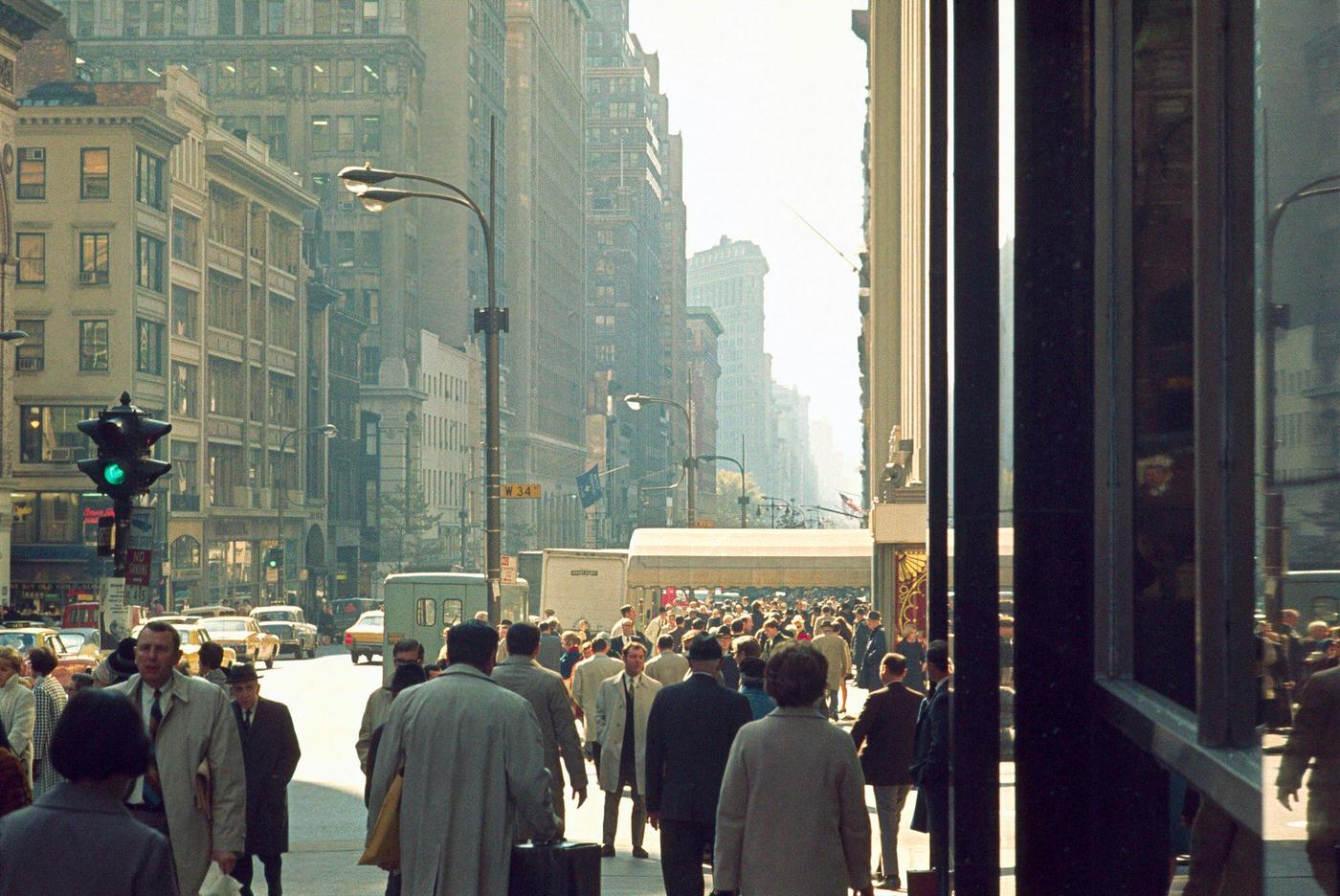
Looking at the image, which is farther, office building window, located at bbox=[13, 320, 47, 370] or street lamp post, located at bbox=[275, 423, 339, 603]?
street lamp post, located at bbox=[275, 423, 339, 603]

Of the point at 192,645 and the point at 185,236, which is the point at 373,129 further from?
the point at 192,645

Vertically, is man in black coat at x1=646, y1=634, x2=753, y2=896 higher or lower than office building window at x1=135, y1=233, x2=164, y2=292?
lower

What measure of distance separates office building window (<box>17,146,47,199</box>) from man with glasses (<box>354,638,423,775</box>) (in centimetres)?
6728

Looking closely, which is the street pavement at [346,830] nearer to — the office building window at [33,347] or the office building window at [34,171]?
the office building window at [33,347]

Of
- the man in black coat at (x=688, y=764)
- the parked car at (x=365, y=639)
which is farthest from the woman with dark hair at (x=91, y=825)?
the parked car at (x=365, y=639)

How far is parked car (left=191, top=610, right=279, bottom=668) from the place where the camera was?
170 feet

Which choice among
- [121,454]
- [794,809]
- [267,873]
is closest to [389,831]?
[794,809]

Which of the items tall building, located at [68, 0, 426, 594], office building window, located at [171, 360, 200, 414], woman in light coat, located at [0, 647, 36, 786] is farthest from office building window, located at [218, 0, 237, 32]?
woman in light coat, located at [0, 647, 36, 786]

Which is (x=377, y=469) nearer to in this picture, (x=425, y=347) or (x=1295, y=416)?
(x=425, y=347)

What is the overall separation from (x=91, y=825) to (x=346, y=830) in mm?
13735

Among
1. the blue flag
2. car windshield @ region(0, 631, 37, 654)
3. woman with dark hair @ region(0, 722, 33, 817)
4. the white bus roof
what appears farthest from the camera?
the blue flag

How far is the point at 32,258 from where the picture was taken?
75000 mm

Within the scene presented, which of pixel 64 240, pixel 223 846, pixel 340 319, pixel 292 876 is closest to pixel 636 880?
pixel 292 876

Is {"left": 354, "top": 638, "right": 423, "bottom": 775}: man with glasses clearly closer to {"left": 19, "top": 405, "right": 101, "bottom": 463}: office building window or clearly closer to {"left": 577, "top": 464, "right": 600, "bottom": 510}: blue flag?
{"left": 19, "top": 405, "right": 101, "bottom": 463}: office building window
